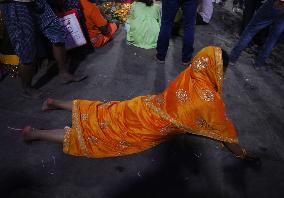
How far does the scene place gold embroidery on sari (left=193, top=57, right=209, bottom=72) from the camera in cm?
249

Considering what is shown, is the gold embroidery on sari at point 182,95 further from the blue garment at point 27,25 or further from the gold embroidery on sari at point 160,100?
the blue garment at point 27,25

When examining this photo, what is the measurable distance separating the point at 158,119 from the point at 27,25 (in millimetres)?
1861

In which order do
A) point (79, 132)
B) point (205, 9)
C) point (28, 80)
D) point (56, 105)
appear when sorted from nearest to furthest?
point (79, 132), point (56, 105), point (28, 80), point (205, 9)

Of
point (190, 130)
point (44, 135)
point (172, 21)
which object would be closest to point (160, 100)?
point (190, 130)

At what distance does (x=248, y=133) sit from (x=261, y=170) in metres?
0.58

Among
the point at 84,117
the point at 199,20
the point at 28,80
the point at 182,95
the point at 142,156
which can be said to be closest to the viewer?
the point at 182,95

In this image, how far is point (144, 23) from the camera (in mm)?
5230

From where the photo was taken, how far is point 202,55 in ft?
8.23

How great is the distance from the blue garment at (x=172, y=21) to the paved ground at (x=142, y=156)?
0.90 feet

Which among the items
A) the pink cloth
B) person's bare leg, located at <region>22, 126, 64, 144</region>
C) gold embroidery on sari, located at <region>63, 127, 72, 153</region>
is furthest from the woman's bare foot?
the pink cloth

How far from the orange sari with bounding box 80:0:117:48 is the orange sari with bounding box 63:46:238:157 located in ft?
7.28

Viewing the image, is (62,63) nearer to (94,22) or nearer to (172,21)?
(94,22)

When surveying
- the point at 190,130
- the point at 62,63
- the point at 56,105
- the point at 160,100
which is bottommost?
the point at 56,105

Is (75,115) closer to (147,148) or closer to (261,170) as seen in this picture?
(147,148)
